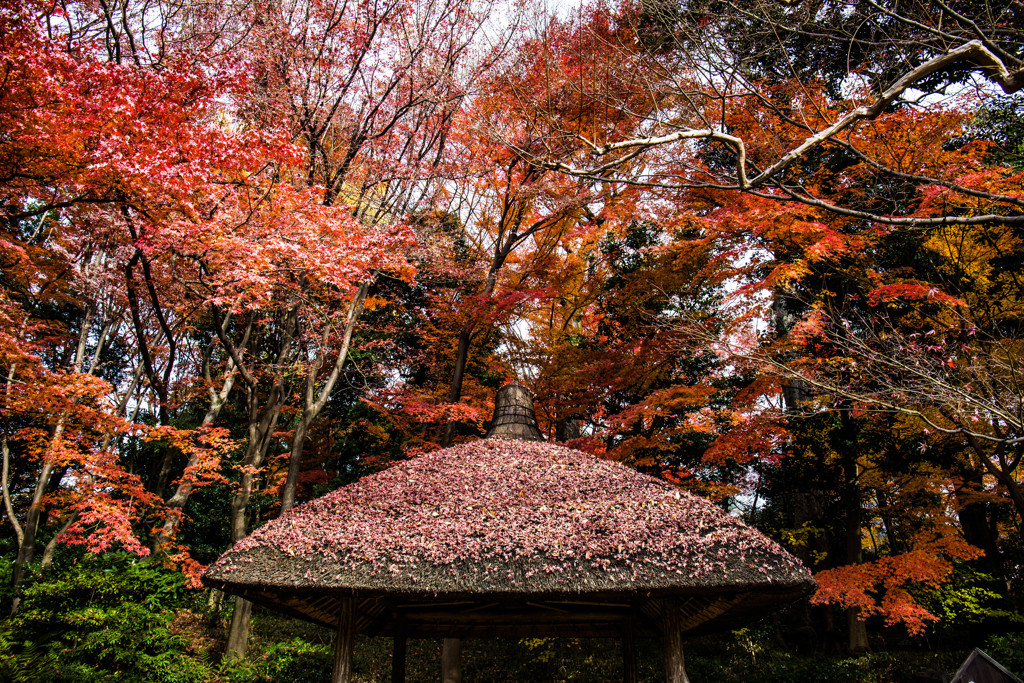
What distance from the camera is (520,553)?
4406 mm

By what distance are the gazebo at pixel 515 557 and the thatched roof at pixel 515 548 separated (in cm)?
1

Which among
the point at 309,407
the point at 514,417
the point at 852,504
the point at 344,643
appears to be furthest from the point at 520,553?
the point at 852,504

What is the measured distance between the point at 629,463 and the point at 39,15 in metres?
10.5

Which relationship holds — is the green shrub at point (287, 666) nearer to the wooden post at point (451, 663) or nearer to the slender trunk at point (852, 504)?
the wooden post at point (451, 663)

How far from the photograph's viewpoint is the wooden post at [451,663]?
27.4ft

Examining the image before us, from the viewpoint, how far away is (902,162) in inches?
285

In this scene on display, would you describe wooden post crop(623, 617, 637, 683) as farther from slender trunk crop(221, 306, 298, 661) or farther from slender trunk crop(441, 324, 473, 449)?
slender trunk crop(221, 306, 298, 661)

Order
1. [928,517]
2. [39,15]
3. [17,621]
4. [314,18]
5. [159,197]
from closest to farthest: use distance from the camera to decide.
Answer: [39,15], [159,197], [17,621], [314,18], [928,517]

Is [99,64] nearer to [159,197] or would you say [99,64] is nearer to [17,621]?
[159,197]

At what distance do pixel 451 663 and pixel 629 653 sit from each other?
4186 millimetres

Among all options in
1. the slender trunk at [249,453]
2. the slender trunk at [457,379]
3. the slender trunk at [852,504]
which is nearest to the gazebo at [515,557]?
the slender trunk at [457,379]

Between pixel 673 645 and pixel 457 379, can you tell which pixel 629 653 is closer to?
pixel 673 645

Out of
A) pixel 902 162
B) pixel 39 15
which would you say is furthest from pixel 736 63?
pixel 39 15

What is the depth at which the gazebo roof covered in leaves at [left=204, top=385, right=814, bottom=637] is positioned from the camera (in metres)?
4.23
